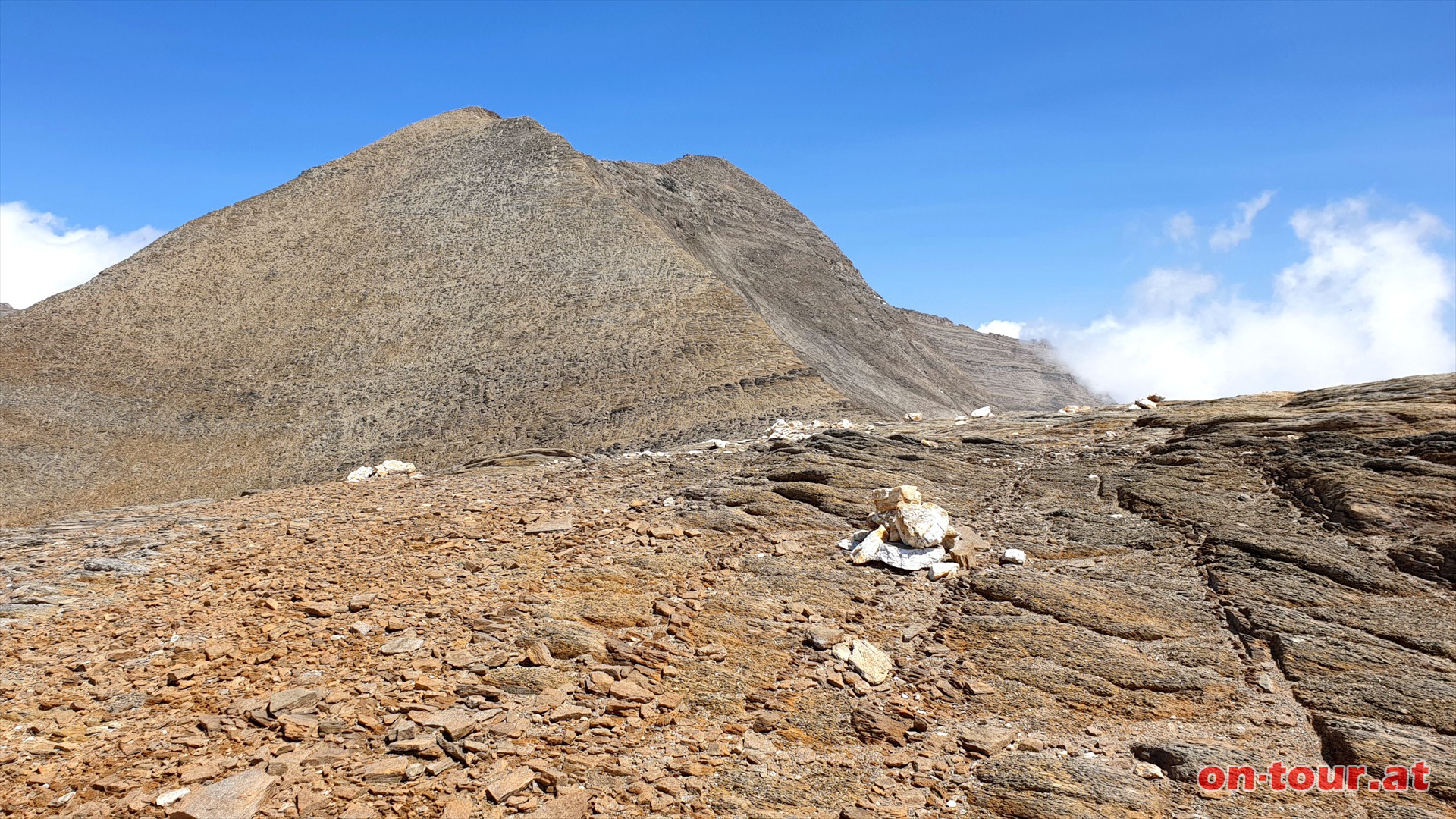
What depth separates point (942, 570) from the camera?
6.77 meters

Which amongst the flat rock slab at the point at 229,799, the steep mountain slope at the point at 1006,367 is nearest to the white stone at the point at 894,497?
the flat rock slab at the point at 229,799

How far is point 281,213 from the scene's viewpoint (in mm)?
41062

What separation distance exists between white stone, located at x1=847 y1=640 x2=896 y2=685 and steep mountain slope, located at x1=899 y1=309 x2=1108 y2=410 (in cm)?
5197

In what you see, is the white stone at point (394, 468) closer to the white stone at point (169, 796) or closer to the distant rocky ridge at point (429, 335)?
the white stone at point (169, 796)

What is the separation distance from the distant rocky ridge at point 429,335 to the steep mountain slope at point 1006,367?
1504 centimetres

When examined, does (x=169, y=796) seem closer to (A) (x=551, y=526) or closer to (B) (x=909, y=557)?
(A) (x=551, y=526)

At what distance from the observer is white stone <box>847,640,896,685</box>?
5301 millimetres

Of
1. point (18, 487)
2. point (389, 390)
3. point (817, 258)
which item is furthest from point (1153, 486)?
point (817, 258)

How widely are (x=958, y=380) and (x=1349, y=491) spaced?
143 feet

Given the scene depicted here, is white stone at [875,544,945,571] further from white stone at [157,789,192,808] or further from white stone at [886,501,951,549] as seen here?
white stone at [157,789,192,808]

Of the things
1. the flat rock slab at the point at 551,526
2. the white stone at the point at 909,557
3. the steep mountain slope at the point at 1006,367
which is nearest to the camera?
the white stone at the point at 909,557

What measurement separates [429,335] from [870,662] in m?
30.6

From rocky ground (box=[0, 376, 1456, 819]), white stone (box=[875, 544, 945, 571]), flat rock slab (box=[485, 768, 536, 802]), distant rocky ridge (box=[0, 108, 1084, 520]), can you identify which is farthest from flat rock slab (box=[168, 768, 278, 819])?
distant rocky ridge (box=[0, 108, 1084, 520])

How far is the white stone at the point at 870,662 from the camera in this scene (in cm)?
530
